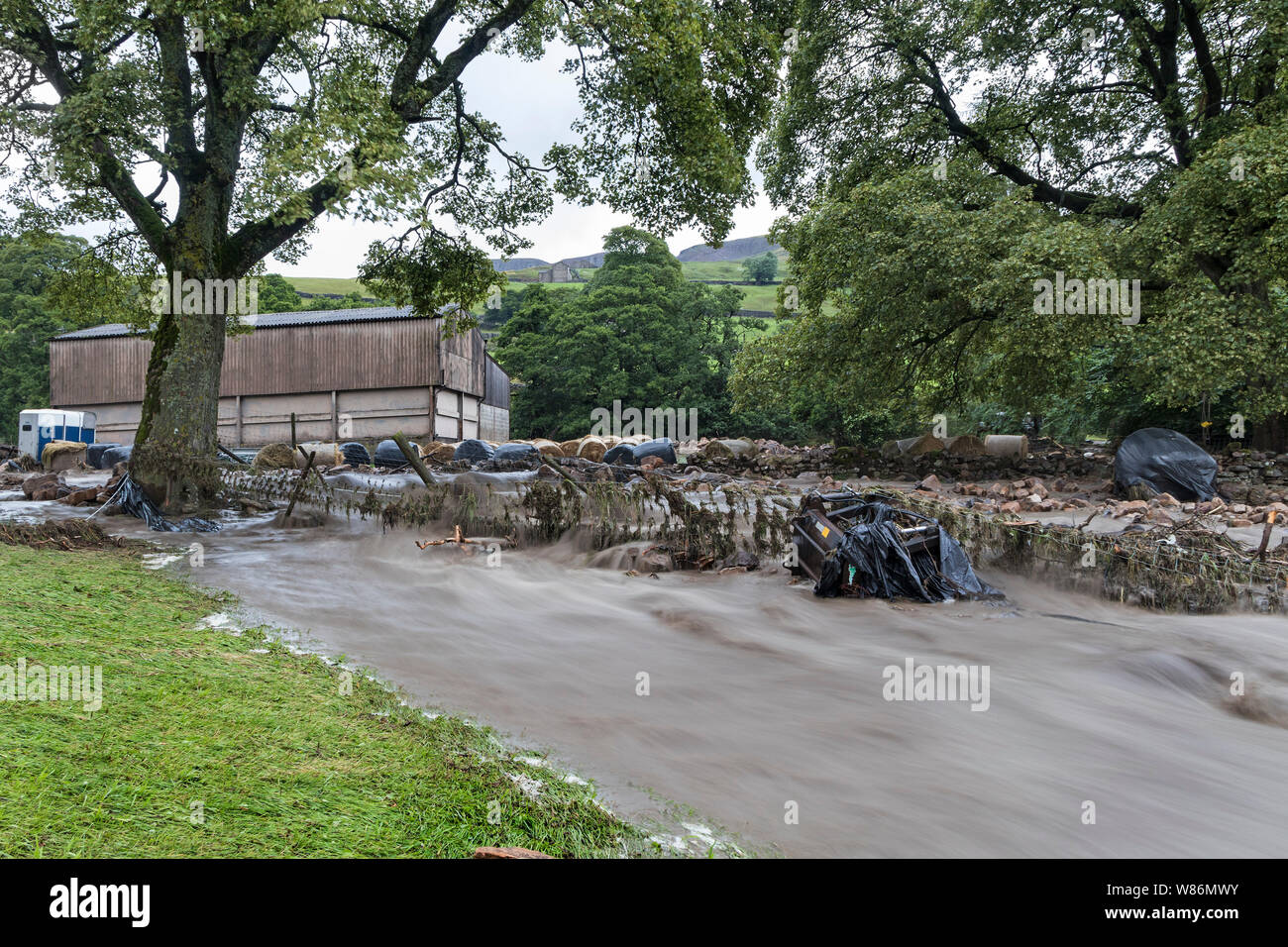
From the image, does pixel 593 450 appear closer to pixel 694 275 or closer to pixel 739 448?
pixel 739 448

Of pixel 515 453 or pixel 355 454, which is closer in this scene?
pixel 515 453

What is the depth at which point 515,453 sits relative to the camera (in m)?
22.5

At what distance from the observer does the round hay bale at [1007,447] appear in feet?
75.9

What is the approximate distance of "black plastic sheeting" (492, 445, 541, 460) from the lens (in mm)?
21797

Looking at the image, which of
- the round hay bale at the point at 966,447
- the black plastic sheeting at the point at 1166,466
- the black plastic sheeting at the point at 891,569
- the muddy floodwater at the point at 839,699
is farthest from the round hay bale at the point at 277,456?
the black plastic sheeting at the point at 1166,466

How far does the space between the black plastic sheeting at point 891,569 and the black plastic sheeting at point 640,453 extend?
14.7 metres

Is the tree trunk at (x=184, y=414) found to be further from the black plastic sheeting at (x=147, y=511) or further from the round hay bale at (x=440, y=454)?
the round hay bale at (x=440, y=454)

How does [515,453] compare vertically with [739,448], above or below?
below

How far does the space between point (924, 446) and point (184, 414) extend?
67.3 ft

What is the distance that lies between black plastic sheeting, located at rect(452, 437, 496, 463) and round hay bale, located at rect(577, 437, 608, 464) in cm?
318

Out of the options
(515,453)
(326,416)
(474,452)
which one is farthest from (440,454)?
(326,416)

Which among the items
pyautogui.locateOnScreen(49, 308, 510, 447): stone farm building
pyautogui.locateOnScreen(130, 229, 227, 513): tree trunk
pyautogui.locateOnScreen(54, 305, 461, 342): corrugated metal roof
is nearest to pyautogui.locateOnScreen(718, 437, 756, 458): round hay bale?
pyautogui.locateOnScreen(49, 308, 510, 447): stone farm building

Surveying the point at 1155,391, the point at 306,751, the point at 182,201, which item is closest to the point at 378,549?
the point at 182,201

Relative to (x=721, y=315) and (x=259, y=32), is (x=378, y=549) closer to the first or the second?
(x=259, y=32)
